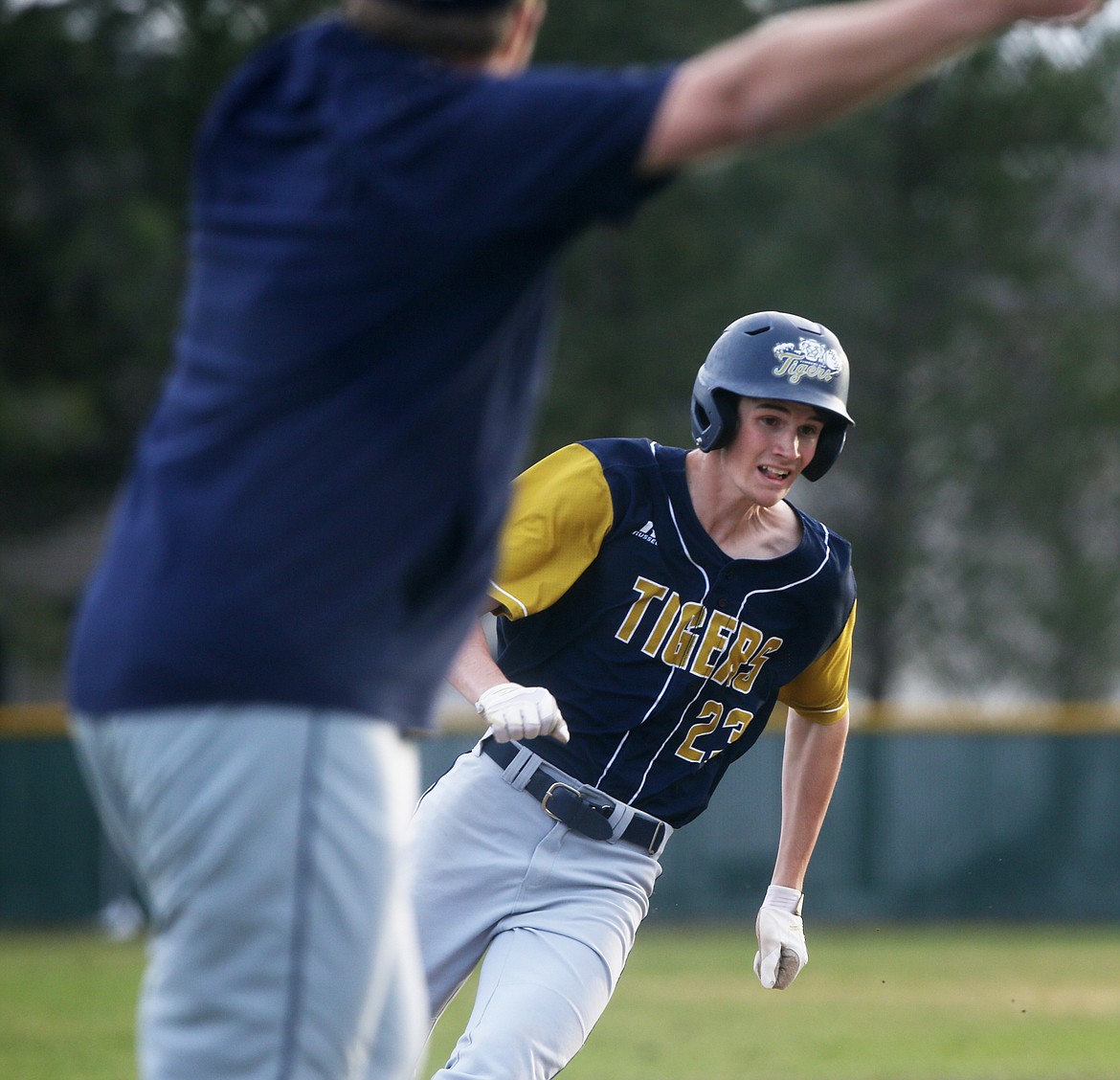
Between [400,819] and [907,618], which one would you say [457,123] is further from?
[907,618]

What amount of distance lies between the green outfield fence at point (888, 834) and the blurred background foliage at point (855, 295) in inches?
209

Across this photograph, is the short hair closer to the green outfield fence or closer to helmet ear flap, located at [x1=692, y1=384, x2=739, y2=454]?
helmet ear flap, located at [x1=692, y1=384, x2=739, y2=454]

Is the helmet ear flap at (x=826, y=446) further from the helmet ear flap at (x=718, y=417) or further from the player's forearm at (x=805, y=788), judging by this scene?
the player's forearm at (x=805, y=788)

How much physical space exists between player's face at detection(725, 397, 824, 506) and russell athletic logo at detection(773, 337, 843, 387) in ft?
0.22

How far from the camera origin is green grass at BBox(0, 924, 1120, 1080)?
8.69 metres

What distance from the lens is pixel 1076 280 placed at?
2453 centimetres

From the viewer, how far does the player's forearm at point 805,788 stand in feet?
15.0

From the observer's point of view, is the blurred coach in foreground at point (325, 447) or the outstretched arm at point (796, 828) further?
the outstretched arm at point (796, 828)

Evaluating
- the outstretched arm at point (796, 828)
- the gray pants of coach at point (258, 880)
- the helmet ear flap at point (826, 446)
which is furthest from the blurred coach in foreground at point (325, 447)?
the outstretched arm at point (796, 828)

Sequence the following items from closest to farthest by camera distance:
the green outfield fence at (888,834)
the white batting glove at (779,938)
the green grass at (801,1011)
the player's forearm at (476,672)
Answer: the player's forearm at (476,672), the white batting glove at (779,938), the green grass at (801,1011), the green outfield fence at (888,834)

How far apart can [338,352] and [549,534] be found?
6.62ft

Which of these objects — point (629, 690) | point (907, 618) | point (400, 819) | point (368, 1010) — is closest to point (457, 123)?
point (400, 819)

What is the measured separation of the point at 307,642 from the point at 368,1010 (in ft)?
1.52

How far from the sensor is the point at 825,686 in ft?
14.7
